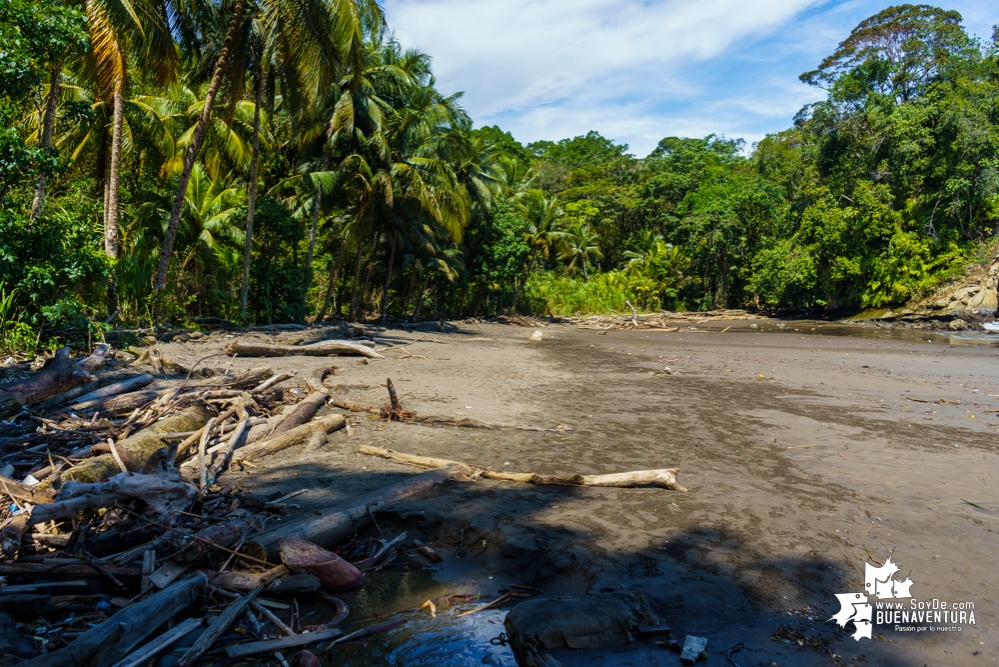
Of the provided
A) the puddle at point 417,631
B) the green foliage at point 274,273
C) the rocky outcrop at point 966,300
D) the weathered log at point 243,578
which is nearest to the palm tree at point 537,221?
the green foliage at point 274,273

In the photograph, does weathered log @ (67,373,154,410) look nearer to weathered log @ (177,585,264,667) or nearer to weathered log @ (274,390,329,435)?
weathered log @ (274,390,329,435)

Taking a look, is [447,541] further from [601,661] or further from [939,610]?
[939,610]

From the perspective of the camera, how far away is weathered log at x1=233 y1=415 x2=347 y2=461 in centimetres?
679

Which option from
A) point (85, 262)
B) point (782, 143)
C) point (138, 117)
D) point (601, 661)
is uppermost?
point (782, 143)

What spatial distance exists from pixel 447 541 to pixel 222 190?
22362mm

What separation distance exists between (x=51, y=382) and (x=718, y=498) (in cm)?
728

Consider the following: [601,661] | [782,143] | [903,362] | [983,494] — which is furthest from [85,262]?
[782,143]

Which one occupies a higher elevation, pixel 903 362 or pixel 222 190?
pixel 222 190

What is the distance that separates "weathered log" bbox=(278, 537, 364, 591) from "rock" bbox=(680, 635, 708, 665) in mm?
2206

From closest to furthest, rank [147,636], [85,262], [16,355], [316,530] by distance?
[147,636] < [316,530] < [16,355] < [85,262]

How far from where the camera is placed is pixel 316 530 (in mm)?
4656

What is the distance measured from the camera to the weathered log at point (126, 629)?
2.96 meters

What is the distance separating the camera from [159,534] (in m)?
4.52

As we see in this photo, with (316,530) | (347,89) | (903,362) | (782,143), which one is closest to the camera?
(316,530)
